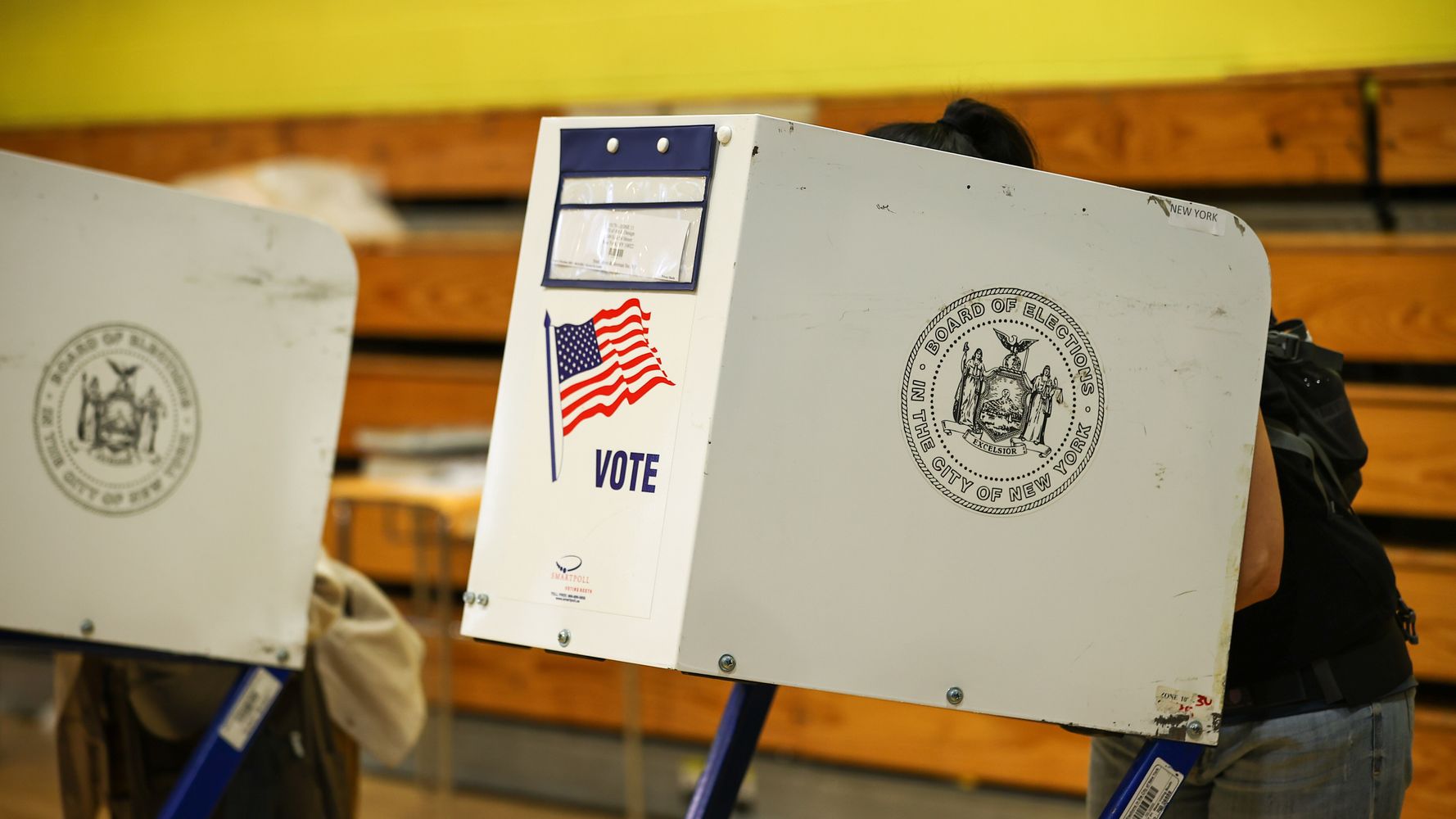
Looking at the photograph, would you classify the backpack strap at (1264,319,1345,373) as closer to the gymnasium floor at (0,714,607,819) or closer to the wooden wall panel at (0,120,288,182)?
the gymnasium floor at (0,714,607,819)

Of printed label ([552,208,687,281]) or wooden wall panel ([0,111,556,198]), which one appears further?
wooden wall panel ([0,111,556,198])

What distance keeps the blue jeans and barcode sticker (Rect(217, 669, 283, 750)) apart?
111cm

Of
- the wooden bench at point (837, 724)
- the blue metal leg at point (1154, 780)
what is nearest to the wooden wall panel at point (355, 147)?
the wooden bench at point (837, 724)

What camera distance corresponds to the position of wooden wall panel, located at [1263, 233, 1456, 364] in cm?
255

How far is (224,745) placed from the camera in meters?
1.49

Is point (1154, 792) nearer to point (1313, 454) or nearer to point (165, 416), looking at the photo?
point (1313, 454)

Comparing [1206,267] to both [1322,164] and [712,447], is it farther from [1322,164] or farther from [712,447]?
[1322,164]

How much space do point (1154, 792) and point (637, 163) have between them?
77cm

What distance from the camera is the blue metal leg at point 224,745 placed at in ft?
4.83

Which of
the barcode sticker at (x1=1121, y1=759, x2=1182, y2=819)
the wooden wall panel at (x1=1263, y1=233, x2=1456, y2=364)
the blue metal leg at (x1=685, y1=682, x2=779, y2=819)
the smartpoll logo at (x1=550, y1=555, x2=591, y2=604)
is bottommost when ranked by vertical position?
the blue metal leg at (x1=685, y1=682, x2=779, y2=819)

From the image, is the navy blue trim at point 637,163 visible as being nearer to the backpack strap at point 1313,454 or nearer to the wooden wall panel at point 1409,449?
the backpack strap at point 1313,454

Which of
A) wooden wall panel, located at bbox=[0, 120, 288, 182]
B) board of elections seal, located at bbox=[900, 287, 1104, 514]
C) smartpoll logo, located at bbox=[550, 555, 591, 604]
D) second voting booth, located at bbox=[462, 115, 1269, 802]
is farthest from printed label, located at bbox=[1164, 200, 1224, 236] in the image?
wooden wall panel, located at bbox=[0, 120, 288, 182]

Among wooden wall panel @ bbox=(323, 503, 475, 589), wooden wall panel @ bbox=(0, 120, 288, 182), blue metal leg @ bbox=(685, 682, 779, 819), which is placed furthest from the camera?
wooden wall panel @ bbox=(0, 120, 288, 182)

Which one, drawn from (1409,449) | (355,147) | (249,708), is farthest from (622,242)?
(355,147)
